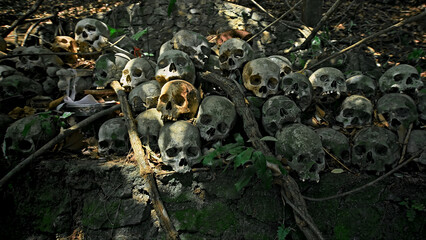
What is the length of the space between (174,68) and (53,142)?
55.0 inches

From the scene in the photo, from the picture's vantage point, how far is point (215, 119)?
8.77 feet

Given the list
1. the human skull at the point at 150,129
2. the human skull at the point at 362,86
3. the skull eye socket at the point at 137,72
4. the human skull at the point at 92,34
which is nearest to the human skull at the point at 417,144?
the human skull at the point at 362,86

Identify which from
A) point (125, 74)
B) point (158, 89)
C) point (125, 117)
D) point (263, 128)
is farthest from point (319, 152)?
point (125, 74)

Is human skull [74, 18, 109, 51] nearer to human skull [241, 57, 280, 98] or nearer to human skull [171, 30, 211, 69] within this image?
human skull [171, 30, 211, 69]

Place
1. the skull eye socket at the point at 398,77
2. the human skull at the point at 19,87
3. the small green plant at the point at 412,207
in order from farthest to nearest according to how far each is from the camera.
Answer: the human skull at the point at 19,87 → the skull eye socket at the point at 398,77 → the small green plant at the point at 412,207

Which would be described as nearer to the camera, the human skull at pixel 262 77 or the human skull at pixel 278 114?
the human skull at pixel 278 114

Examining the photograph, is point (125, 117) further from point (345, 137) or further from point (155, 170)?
point (345, 137)

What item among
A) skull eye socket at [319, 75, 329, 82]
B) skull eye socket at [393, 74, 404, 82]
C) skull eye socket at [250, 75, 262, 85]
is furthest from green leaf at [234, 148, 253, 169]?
skull eye socket at [393, 74, 404, 82]

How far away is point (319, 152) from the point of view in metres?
2.54

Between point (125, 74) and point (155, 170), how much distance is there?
4.02 ft

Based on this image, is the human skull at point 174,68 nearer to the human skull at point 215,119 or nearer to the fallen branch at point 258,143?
the fallen branch at point 258,143

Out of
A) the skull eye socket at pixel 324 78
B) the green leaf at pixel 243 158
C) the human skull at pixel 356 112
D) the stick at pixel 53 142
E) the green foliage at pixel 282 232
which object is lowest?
the green foliage at pixel 282 232

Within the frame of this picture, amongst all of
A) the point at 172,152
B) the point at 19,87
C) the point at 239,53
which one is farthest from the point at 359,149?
the point at 19,87

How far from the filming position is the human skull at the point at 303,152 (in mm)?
2500
